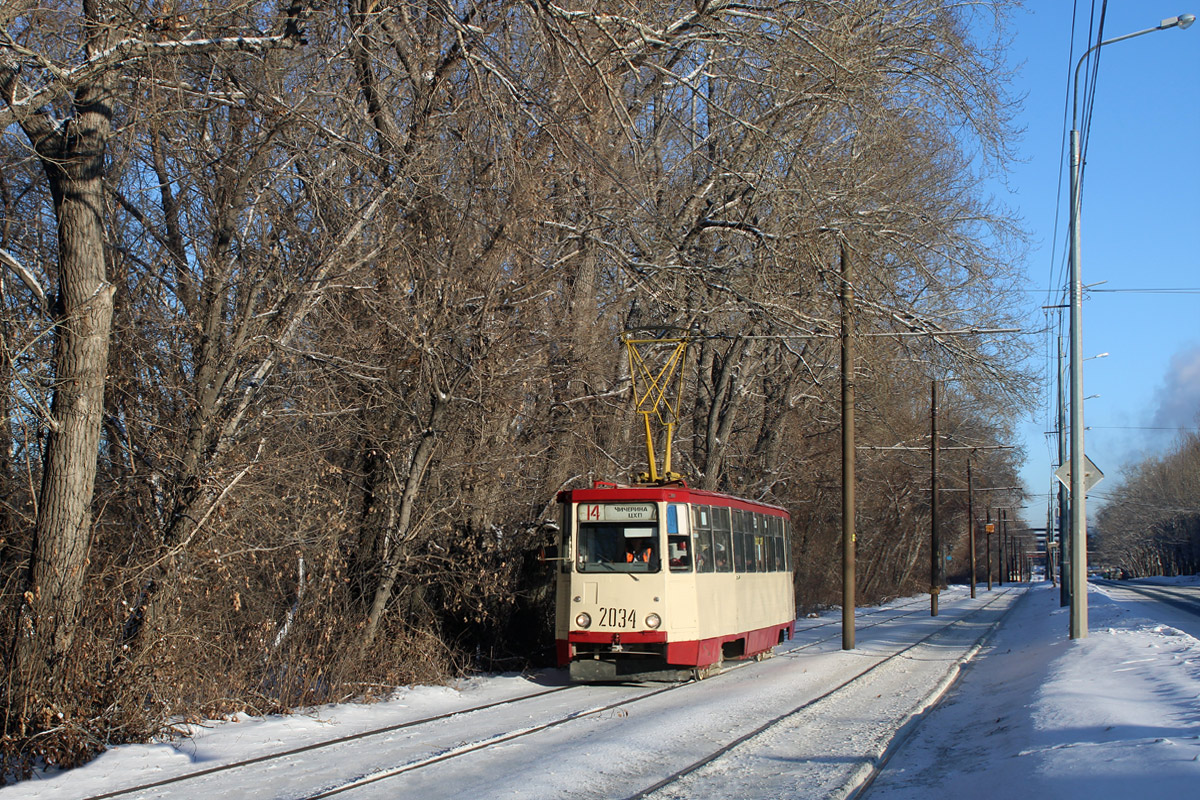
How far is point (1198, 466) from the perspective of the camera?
115 metres

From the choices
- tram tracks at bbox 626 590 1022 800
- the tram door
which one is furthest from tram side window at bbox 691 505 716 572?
tram tracks at bbox 626 590 1022 800

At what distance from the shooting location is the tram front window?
15.3 metres

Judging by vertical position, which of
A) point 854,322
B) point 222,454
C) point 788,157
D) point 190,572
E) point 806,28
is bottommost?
point 190,572

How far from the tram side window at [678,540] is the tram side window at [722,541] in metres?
1.11

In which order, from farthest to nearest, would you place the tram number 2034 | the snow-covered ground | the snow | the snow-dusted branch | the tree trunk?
the tram number 2034 < the tree trunk < the snow-dusted branch < the snow < the snow-covered ground

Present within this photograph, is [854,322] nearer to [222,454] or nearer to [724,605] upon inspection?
[724,605]

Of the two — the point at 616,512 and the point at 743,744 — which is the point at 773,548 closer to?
the point at 616,512

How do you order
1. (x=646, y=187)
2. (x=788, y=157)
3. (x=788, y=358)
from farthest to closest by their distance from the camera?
(x=788, y=358)
(x=646, y=187)
(x=788, y=157)

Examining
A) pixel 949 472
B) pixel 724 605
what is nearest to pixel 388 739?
pixel 724 605

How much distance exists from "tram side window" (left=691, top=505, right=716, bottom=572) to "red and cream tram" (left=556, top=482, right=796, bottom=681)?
0.05 feet

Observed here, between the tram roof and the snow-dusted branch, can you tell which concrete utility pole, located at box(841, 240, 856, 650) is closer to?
the tram roof

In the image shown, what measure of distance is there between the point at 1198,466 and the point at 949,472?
246ft

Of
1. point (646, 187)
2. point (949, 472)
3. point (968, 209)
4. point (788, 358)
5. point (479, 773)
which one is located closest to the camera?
point (479, 773)

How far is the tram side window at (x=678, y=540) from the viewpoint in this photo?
15.4 m
